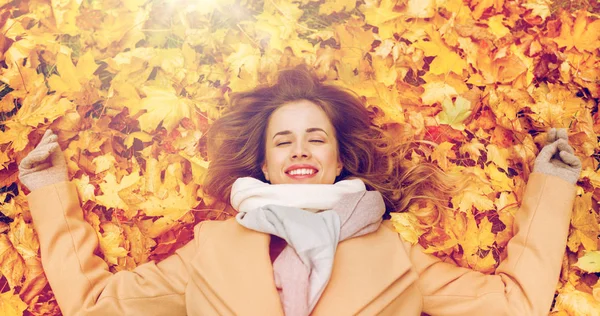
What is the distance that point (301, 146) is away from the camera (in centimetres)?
209

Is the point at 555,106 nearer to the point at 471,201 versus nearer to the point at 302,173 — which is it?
the point at 471,201

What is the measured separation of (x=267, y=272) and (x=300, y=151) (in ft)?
1.56

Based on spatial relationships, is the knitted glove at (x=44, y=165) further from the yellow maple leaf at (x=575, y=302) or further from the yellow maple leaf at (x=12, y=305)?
the yellow maple leaf at (x=575, y=302)

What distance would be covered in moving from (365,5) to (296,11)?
30 cm

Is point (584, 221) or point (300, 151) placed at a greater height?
point (300, 151)

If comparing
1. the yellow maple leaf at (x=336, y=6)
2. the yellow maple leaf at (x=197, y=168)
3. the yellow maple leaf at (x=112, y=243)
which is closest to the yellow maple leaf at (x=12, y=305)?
the yellow maple leaf at (x=112, y=243)

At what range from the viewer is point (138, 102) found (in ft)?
7.38

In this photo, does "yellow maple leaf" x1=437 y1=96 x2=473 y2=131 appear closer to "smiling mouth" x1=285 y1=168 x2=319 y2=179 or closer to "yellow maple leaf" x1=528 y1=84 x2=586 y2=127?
"yellow maple leaf" x1=528 y1=84 x2=586 y2=127

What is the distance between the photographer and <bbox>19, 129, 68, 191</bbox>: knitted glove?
2.04 meters

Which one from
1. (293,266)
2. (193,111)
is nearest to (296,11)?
(193,111)

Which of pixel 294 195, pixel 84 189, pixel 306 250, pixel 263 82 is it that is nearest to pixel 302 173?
pixel 294 195

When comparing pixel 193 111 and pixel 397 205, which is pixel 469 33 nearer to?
pixel 397 205

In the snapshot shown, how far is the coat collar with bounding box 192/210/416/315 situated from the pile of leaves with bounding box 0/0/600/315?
0.65 feet

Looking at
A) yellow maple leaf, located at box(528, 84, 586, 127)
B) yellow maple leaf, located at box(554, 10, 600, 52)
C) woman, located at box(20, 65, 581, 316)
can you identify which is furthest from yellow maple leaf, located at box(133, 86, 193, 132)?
yellow maple leaf, located at box(554, 10, 600, 52)
